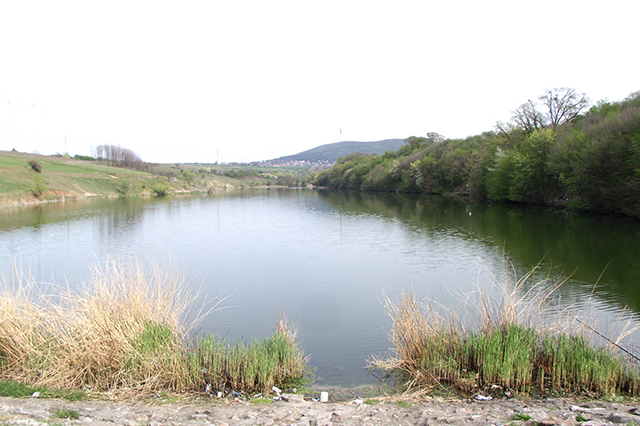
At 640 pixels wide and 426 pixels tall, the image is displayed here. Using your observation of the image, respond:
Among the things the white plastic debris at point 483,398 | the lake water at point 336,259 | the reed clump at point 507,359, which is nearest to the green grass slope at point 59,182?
the lake water at point 336,259

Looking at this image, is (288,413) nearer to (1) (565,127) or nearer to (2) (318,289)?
(2) (318,289)

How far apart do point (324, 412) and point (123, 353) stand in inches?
139

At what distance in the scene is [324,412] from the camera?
5.97m

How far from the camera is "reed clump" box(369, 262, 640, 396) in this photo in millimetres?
6719

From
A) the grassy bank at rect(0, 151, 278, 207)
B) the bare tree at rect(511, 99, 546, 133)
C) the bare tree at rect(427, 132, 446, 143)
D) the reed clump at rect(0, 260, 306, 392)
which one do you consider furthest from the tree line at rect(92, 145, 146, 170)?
the reed clump at rect(0, 260, 306, 392)

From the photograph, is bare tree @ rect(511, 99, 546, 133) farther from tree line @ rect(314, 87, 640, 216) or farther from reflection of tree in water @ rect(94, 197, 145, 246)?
reflection of tree in water @ rect(94, 197, 145, 246)

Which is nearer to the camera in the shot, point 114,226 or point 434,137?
point 114,226

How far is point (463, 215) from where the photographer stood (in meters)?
39.4

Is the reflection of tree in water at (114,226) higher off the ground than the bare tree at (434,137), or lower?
lower

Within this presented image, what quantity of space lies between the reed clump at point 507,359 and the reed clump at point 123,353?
2153mm

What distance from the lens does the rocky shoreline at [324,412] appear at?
17.4 feet

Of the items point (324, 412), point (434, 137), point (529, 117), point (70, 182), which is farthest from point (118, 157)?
point (324, 412)

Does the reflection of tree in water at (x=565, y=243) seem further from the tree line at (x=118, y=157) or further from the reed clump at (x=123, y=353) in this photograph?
the tree line at (x=118, y=157)

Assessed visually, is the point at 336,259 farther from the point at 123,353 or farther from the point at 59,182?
the point at 59,182
